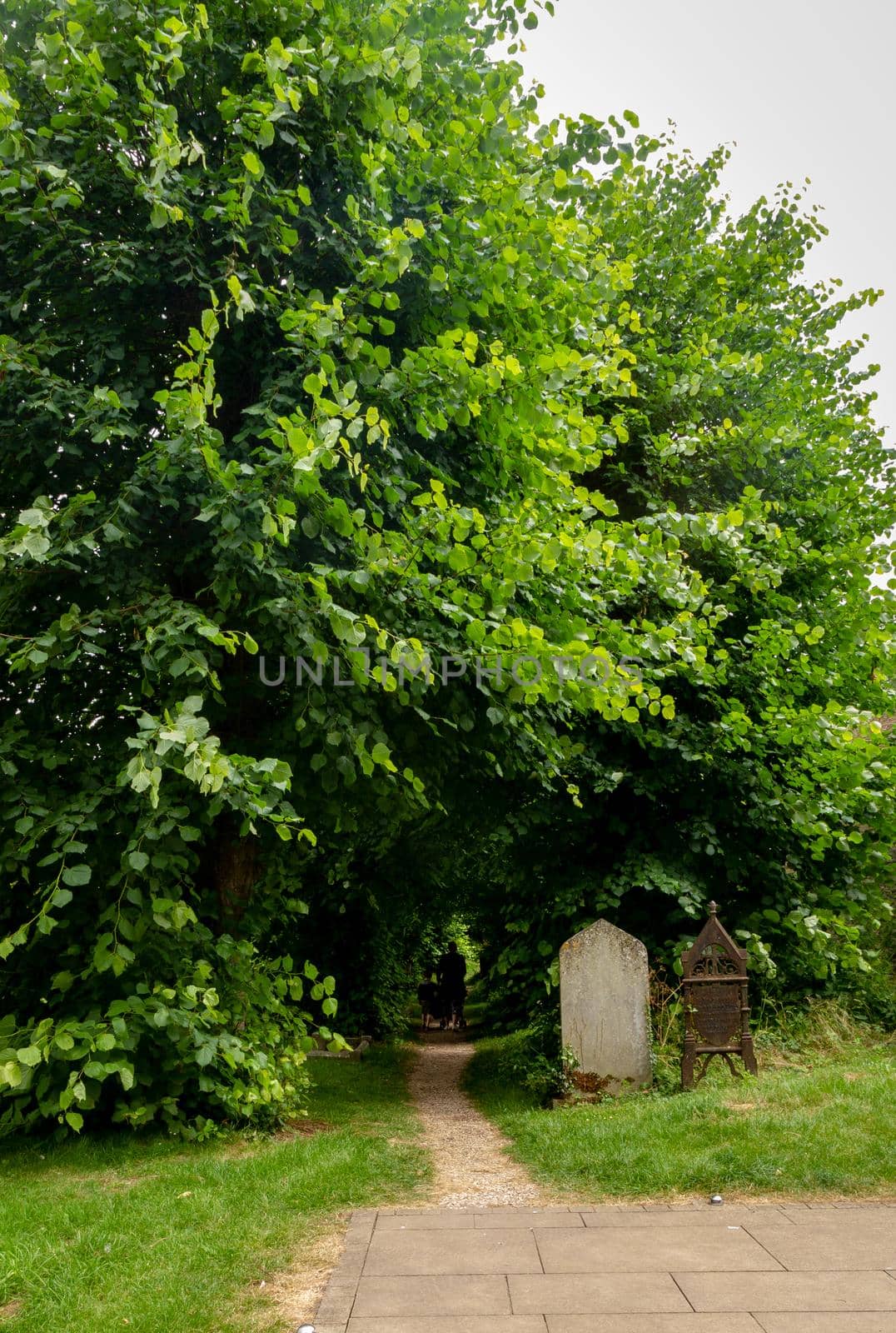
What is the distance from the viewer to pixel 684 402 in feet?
39.2

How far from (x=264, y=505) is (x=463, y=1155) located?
15.5 feet

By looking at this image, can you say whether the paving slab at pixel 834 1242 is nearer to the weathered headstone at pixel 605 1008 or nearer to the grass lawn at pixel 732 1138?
the grass lawn at pixel 732 1138

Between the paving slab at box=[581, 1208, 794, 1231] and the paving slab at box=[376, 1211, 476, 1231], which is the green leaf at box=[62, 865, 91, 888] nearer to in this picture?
the paving slab at box=[376, 1211, 476, 1231]

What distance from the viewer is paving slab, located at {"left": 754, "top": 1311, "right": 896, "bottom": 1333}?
342 centimetres

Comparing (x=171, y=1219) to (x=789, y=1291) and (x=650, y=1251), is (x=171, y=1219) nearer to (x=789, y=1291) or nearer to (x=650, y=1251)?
(x=650, y=1251)

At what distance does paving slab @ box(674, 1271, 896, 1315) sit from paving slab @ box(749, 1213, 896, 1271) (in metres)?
0.13

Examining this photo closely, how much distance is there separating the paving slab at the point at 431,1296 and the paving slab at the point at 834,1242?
124 cm

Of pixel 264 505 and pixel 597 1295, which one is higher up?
pixel 264 505

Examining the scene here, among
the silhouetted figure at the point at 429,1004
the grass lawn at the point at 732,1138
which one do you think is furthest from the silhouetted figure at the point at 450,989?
the grass lawn at the point at 732,1138

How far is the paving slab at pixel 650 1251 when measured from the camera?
411 centimetres

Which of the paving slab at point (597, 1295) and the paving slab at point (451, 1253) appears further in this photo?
the paving slab at point (451, 1253)

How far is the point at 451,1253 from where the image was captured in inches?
171

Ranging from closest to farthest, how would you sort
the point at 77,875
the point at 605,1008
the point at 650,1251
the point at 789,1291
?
the point at 789,1291 < the point at 650,1251 < the point at 77,875 < the point at 605,1008

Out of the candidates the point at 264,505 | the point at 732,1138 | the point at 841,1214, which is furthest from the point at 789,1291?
the point at 264,505
